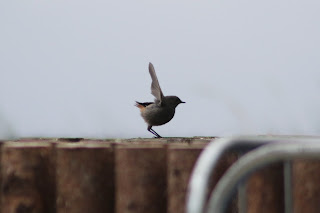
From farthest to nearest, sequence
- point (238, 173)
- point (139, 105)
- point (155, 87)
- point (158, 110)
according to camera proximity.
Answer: point (139, 105) < point (158, 110) < point (155, 87) < point (238, 173)

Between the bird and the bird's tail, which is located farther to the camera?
the bird's tail

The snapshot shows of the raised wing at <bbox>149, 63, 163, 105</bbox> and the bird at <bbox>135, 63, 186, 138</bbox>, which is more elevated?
the raised wing at <bbox>149, 63, 163, 105</bbox>

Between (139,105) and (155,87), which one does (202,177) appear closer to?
(155,87)

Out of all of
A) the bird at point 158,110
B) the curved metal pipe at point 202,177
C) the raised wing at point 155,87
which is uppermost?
the raised wing at point 155,87

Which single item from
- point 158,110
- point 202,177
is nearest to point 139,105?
point 158,110

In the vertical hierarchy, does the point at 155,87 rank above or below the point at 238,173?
above

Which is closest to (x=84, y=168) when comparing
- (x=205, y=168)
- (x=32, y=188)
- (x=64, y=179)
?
(x=64, y=179)

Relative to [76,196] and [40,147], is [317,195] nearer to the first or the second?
[76,196]

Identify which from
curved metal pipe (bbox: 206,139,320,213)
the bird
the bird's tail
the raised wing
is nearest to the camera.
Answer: curved metal pipe (bbox: 206,139,320,213)

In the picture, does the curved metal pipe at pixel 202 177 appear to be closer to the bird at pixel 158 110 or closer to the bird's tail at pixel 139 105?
the bird at pixel 158 110

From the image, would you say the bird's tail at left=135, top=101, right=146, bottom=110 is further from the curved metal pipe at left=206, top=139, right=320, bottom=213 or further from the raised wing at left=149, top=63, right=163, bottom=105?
the curved metal pipe at left=206, top=139, right=320, bottom=213

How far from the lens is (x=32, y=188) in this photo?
4234mm

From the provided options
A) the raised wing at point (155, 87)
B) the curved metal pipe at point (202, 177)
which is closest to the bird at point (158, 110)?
the raised wing at point (155, 87)

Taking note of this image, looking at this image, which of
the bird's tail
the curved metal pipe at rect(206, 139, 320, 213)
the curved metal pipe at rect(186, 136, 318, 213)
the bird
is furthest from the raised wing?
the curved metal pipe at rect(206, 139, 320, 213)
